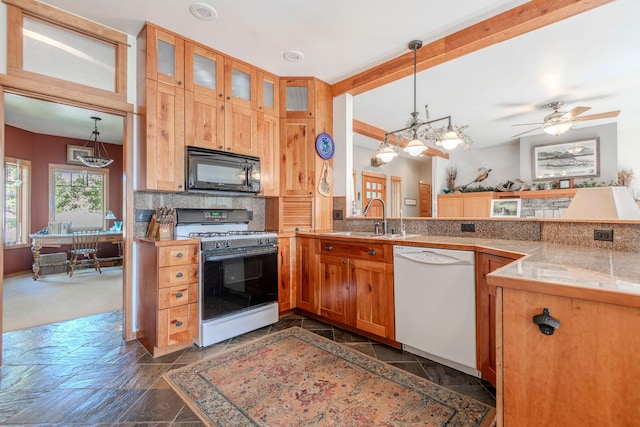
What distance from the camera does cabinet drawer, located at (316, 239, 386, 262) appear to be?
94.3 inches

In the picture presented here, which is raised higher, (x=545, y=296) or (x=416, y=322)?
(x=545, y=296)

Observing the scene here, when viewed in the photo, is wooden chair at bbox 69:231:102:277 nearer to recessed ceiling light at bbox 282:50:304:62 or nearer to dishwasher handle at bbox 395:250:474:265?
recessed ceiling light at bbox 282:50:304:62

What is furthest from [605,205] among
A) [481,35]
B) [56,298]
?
[56,298]

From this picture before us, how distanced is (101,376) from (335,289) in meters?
1.86

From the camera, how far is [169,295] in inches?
88.5

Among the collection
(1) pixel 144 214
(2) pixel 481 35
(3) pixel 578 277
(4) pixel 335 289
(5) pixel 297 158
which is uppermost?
(2) pixel 481 35

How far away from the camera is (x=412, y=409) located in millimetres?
1594

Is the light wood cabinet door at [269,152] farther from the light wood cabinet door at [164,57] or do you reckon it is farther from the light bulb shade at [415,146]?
the light bulb shade at [415,146]

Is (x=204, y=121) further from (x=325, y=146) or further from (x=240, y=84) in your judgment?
(x=325, y=146)

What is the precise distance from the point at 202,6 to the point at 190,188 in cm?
147

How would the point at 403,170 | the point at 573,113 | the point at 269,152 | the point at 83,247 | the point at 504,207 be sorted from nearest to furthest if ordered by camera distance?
the point at 269,152 < the point at 573,113 < the point at 504,207 < the point at 83,247 < the point at 403,170

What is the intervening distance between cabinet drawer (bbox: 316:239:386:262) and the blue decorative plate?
3.67 ft

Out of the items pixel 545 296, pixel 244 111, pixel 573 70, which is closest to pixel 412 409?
pixel 545 296

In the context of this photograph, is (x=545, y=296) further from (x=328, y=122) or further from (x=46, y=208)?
(x=46, y=208)
